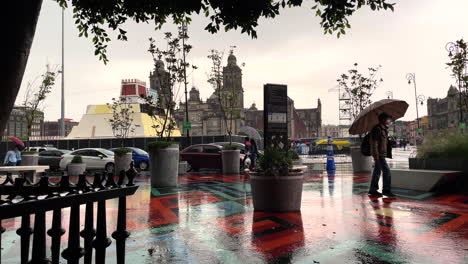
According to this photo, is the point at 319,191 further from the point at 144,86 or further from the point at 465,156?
the point at 144,86

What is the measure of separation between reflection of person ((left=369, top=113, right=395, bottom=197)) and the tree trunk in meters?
8.44

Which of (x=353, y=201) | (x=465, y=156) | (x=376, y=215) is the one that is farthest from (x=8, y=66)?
(x=465, y=156)

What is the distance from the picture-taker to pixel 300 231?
5.47 metres

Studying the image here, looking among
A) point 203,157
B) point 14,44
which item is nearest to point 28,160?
point 203,157

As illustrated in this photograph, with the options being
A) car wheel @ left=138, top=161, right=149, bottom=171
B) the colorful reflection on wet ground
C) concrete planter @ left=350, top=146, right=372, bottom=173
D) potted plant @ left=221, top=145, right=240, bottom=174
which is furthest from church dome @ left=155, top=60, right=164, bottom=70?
car wheel @ left=138, top=161, right=149, bottom=171

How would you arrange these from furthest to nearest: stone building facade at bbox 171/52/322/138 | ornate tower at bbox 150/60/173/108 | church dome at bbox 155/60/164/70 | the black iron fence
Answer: stone building facade at bbox 171/52/322/138 < ornate tower at bbox 150/60/173/108 < church dome at bbox 155/60/164/70 < the black iron fence

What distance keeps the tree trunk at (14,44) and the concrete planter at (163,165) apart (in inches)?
385

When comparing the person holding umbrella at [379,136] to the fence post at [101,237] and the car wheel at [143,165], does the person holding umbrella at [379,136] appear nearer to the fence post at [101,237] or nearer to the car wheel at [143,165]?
the fence post at [101,237]

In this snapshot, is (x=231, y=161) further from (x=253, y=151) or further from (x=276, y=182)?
(x=276, y=182)

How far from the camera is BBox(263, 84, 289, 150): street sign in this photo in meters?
8.58

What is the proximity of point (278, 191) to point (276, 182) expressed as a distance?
18 cm

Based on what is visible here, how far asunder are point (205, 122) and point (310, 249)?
417 feet

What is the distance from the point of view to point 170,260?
13.6ft

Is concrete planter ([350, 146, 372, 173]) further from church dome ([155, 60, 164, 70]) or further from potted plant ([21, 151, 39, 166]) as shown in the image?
potted plant ([21, 151, 39, 166])
